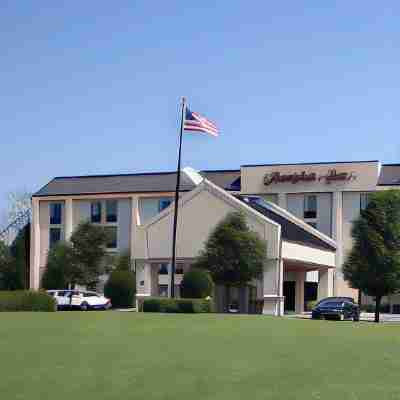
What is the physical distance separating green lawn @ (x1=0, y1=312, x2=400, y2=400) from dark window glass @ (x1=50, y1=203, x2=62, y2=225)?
2514 inches

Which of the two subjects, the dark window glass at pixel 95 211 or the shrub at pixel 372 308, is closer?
the shrub at pixel 372 308

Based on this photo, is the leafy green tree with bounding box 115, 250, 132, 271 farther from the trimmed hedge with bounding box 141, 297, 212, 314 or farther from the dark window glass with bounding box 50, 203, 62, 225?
the trimmed hedge with bounding box 141, 297, 212, 314

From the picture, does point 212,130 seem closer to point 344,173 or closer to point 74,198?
point 344,173

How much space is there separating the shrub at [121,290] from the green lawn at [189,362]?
28.3m

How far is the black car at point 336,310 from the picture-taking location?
48781 mm

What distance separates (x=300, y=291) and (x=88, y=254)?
63.2 ft

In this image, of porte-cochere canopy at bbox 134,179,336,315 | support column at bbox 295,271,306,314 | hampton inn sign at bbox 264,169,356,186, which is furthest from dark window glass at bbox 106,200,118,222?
porte-cochere canopy at bbox 134,179,336,315

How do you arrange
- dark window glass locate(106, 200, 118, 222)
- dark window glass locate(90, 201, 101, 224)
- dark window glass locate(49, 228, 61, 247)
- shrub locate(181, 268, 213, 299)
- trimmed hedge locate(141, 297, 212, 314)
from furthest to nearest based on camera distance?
dark window glass locate(49, 228, 61, 247)
dark window glass locate(90, 201, 101, 224)
dark window glass locate(106, 200, 118, 222)
shrub locate(181, 268, 213, 299)
trimmed hedge locate(141, 297, 212, 314)

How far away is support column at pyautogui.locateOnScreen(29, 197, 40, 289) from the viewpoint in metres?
87.7

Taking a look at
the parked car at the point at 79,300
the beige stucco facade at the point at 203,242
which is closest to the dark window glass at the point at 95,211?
the beige stucco facade at the point at 203,242

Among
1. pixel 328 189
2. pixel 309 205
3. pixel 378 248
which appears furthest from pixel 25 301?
pixel 309 205

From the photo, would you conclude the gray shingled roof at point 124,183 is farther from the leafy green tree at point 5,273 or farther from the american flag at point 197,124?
the american flag at point 197,124

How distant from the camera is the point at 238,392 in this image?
15.4 m

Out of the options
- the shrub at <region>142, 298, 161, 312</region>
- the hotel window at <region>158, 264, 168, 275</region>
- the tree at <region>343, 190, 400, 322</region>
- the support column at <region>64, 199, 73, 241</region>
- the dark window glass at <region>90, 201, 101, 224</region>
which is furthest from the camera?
the dark window glass at <region>90, 201, 101, 224</region>
